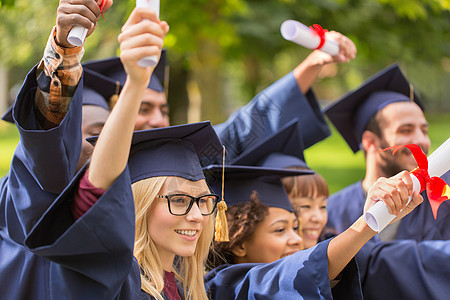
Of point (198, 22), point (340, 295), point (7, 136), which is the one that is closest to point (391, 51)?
point (198, 22)

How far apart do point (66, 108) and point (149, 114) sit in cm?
220

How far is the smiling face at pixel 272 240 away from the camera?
317cm

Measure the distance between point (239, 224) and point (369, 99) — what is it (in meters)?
1.66

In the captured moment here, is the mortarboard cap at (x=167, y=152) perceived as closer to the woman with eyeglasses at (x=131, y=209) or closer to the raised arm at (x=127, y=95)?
the woman with eyeglasses at (x=131, y=209)

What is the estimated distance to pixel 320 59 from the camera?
12.5 feet

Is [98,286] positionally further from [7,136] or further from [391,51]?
[7,136]

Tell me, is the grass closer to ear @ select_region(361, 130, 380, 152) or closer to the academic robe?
ear @ select_region(361, 130, 380, 152)

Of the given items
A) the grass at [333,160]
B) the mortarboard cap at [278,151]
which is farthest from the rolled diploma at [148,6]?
the grass at [333,160]

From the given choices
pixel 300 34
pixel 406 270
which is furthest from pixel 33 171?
pixel 406 270

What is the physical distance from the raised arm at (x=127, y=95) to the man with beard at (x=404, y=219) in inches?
61.2

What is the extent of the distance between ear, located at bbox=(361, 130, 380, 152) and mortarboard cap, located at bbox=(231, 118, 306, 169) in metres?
0.70

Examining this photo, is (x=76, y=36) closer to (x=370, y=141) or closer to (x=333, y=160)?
(x=370, y=141)

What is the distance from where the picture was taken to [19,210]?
82.4 inches

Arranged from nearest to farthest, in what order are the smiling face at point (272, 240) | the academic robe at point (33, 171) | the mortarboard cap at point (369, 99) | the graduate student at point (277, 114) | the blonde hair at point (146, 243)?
the academic robe at point (33, 171), the blonde hair at point (146, 243), the smiling face at point (272, 240), the graduate student at point (277, 114), the mortarboard cap at point (369, 99)
